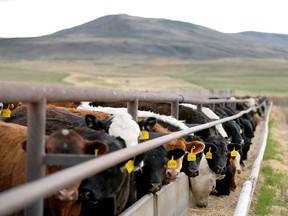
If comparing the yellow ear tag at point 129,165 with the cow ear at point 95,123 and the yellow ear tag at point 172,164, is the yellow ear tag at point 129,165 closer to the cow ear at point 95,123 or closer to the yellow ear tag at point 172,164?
the cow ear at point 95,123

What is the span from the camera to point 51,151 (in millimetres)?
4297

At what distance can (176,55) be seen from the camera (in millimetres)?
191500

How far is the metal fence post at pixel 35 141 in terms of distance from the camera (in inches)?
153

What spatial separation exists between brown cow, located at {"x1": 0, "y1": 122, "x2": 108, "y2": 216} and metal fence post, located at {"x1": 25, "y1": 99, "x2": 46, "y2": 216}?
0.26 meters

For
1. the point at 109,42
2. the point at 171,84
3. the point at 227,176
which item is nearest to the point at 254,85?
the point at 171,84

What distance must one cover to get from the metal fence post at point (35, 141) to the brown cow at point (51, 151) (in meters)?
0.26

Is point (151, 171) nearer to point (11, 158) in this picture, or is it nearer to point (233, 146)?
point (11, 158)

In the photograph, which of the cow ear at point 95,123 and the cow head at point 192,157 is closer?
the cow ear at point 95,123

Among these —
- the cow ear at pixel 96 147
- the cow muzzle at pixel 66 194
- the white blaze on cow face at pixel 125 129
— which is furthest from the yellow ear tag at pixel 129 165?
the cow muzzle at pixel 66 194

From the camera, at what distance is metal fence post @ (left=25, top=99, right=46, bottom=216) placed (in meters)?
3.88

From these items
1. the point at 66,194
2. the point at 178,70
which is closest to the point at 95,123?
the point at 66,194

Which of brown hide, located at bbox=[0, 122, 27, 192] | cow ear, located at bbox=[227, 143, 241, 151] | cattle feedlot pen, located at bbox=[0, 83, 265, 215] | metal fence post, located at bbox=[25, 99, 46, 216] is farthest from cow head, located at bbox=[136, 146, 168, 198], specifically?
cow ear, located at bbox=[227, 143, 241, 151]

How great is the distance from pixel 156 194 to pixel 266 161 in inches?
347

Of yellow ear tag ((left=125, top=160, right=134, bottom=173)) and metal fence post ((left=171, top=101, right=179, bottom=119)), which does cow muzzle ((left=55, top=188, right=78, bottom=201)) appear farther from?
metal fence post ((left=171, top=101, right=179, bottom=119))
